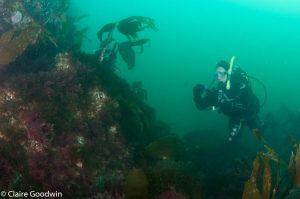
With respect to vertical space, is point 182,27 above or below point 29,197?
below

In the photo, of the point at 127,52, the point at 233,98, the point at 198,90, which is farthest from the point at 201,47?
the point at 198,90

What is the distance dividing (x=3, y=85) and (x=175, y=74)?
27.7 metres

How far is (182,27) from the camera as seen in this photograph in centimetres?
6519

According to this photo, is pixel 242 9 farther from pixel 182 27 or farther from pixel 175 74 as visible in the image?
pixel 175 74

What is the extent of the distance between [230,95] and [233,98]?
109 millimetres

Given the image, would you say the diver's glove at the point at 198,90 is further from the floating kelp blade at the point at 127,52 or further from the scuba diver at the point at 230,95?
the floating kelp blade at the point at 127,52

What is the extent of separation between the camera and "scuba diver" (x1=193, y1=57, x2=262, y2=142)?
25.2 ft

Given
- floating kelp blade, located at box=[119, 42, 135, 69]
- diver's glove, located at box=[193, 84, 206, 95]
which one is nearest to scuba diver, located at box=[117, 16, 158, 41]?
floating kelp blade, located at box=[119, 42, 135, 69]

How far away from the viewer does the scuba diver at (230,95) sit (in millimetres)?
7668

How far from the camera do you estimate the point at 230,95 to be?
7.93 m

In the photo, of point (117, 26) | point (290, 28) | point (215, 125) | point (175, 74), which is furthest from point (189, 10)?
point (117, 26)

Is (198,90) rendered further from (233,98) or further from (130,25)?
(130,25)

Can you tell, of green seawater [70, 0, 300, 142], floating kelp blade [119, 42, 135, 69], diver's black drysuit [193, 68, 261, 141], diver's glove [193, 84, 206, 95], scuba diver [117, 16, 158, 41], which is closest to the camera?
diver's glove [193, 84, 206, 95]

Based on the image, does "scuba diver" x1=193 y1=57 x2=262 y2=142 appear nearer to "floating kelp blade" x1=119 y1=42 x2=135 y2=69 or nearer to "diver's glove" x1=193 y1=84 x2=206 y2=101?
"diver's glove" x1=193 y1=84 x2=206 y2=101
